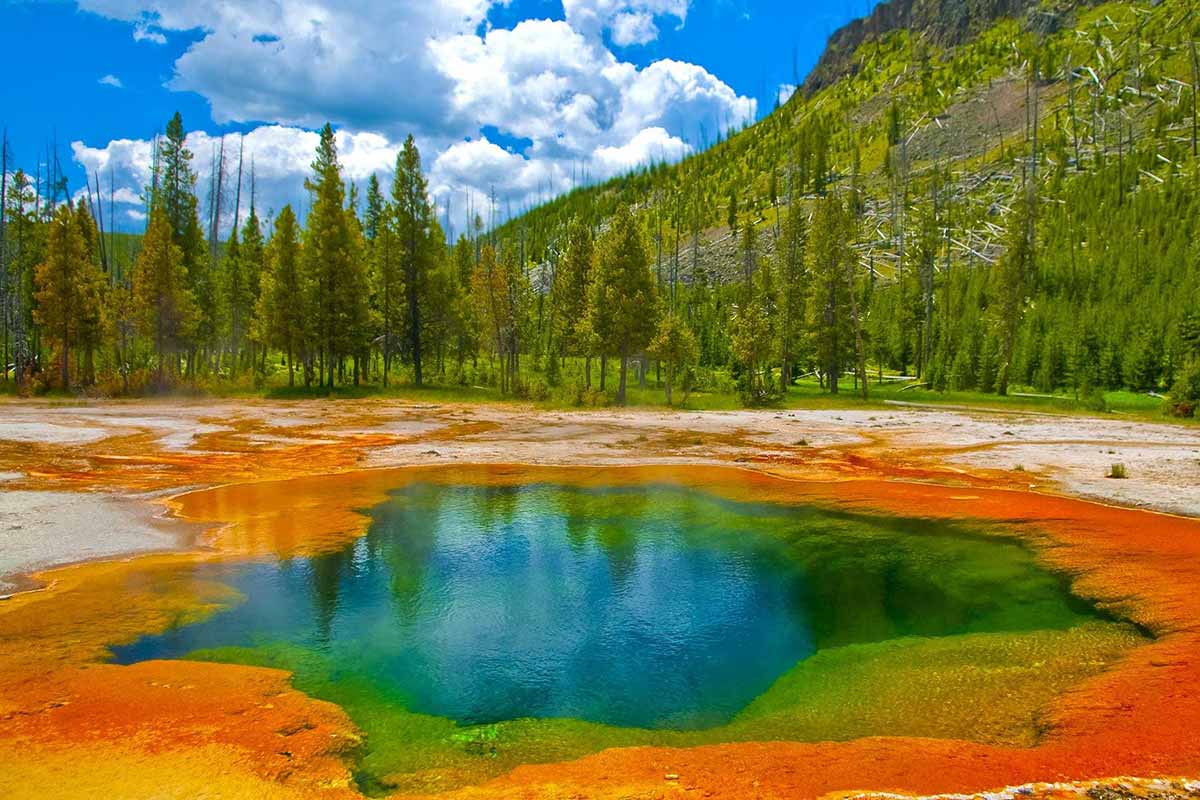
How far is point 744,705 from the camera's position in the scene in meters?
7.16

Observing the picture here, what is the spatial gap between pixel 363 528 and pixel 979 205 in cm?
12073

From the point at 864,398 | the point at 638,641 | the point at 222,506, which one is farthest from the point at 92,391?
the point at 864,398

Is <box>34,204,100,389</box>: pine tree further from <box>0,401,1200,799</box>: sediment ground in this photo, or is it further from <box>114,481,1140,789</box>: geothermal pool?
<box>114,481,1140,789</box>: geothermal pool

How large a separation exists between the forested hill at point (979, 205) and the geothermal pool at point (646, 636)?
36879mm

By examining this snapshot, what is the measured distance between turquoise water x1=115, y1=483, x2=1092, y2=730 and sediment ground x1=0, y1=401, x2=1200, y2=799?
85 cm

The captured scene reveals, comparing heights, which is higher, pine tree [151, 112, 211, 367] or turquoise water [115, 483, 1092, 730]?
pine tree [151, 112, 211, 367]

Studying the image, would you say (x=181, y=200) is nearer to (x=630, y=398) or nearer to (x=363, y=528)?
(x=630, y=398)

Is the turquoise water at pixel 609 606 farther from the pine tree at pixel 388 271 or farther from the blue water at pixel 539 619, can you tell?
the pine tree at pixel 388 271

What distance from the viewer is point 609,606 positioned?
10.0 m

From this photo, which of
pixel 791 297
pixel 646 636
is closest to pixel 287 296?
pixel 791 297

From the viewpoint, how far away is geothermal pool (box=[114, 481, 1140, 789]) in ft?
21.7

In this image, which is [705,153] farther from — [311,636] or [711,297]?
[311,636]

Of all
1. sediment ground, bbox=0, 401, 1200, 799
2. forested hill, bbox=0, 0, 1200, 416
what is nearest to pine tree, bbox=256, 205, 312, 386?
forested hill, bbox=0, 0, 1200, 416

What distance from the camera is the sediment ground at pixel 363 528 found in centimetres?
532
